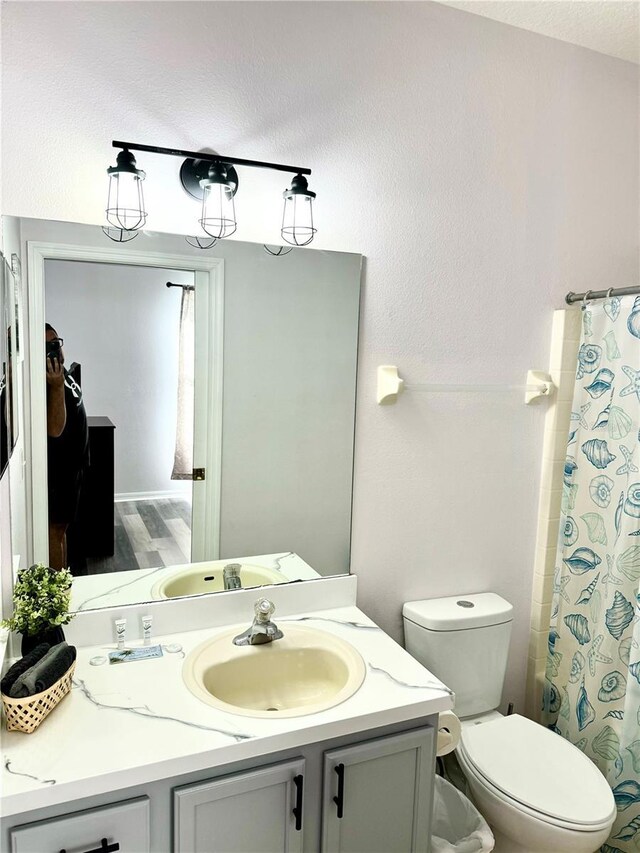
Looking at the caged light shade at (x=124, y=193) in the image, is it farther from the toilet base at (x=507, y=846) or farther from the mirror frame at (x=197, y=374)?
the toilet base at (x=507, y=846)

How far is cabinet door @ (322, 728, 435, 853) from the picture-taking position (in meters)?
1.47

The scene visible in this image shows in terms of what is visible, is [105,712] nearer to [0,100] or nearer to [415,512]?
[415,512]

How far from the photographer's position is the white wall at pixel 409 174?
1.60 metres

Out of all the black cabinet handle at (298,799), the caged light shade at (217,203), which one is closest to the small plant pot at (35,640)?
the black cabinet handle at (298,799)

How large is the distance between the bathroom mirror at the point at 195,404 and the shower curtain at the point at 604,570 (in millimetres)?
867

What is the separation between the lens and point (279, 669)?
173cm

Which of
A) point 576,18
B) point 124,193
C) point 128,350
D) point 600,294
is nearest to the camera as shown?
point 124,193

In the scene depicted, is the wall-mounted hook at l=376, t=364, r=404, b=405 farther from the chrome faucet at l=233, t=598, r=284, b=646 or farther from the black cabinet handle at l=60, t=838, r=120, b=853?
the black cabinet handle at l=60, t=838, r=120, b=853

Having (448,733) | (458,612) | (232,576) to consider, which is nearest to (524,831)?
(448,733)

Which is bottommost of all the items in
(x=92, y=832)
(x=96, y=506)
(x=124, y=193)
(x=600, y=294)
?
(x=92, y=832)

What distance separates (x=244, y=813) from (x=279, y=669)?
1.30 feet

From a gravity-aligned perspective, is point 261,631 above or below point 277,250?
below

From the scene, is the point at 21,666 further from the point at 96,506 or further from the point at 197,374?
the point at 197,374

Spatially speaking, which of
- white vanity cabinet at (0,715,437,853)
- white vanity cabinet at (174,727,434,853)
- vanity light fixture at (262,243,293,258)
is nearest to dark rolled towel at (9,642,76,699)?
white vanity cabinet at (0,715,437,853)
